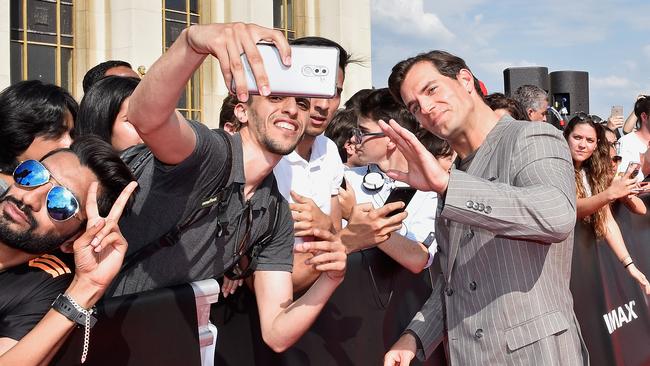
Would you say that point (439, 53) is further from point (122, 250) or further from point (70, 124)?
point (70, 124)

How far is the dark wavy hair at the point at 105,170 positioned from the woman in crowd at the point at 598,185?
348cm

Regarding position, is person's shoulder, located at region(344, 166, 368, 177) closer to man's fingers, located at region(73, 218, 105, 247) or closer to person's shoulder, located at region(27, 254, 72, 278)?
person's shoulder, located at region(27, 254, 72, 278)

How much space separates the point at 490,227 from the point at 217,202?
0.98 m

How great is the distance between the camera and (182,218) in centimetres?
260

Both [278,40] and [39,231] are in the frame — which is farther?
[39,231]

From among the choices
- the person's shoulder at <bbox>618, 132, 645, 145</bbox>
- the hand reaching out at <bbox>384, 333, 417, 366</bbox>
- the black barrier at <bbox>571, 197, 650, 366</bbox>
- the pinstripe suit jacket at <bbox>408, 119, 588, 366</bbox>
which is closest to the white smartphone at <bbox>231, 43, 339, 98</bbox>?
the pinstripe suit jacket at <bbox>408, 119, 588, 366</bbox>

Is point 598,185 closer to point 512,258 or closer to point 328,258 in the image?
point 512,258

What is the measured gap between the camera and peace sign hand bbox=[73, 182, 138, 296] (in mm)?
2133

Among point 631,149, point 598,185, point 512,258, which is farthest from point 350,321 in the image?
point 631,149

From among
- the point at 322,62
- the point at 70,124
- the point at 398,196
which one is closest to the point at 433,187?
the point at 322,62

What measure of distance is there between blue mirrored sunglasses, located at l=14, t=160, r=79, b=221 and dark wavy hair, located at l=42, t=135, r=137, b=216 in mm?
156

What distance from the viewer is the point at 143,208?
261 centimetres

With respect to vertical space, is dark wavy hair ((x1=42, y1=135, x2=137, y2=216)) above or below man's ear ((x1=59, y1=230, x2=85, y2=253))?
above

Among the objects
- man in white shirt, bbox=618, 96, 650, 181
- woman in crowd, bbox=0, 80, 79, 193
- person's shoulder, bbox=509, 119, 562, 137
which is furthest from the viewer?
man in white shirt, bbox=618, 96, 650, 181
